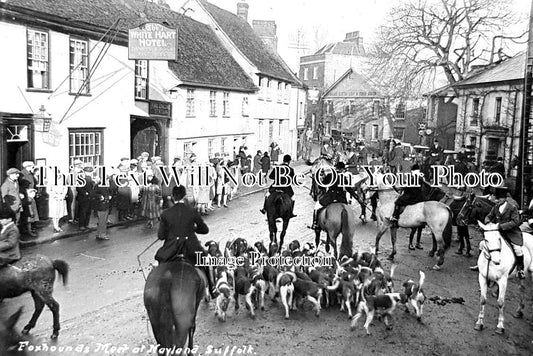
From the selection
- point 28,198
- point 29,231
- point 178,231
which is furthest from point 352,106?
point 29,231

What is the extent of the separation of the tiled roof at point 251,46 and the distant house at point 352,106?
1197 millimetres

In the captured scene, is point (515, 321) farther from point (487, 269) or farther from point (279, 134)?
point (279, 134)

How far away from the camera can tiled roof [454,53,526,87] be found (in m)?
9.50

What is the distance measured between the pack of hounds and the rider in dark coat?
1.49m

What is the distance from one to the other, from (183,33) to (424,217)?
8.79 m

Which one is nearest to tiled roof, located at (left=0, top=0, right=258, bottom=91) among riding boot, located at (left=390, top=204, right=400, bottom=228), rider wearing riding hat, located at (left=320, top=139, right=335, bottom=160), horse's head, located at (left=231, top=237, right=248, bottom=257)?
rider wearing riding hat, located at (left=320, top=139, right=335, bottom=160)

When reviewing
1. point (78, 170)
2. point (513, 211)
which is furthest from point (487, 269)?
point (78, 170)

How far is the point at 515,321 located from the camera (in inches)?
311

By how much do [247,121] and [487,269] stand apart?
22.1 ft

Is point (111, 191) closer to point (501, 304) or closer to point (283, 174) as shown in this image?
point (283, 174)

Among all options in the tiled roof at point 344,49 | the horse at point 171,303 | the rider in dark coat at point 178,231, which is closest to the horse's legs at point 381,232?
the tiled roof at point 344,49

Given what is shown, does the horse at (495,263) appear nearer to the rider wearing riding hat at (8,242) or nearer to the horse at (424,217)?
the horse at (424,217)

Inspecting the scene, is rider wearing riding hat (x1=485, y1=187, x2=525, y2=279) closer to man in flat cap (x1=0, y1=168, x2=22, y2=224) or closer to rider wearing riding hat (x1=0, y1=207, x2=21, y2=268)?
rider wearing riding hat (x1=0, y1=207, x2=21, y2=268)

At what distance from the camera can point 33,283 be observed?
22.2 ft
